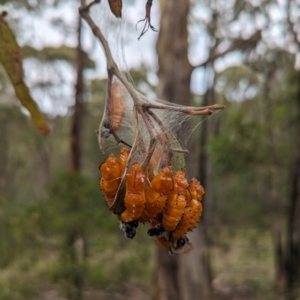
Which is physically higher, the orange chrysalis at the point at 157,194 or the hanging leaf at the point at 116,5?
the hanging leaf at the point at 116,5

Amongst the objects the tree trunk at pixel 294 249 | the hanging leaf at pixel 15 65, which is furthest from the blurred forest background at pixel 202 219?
the hanging leaf at pixel 15 65

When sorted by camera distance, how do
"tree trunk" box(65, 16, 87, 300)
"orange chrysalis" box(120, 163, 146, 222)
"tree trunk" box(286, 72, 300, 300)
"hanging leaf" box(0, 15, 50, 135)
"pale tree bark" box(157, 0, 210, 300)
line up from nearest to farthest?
"orange chrysalis" box(120, 163, 146, 222)
"hanging leaf" box(0, 15, 50, 135)
"tree trunk" box(286, 72, 300, 300)
"pale tree bark" box(157, 0, 210, 300)
"tree trunk" box(65, 16, 87, 300)

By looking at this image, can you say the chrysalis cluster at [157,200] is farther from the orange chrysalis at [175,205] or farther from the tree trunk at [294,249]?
the tree trunk at [294,249]

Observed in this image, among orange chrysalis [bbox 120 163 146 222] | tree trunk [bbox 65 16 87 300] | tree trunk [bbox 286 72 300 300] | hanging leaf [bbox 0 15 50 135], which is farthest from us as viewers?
tree trunk [bbox 65 16 87 300]

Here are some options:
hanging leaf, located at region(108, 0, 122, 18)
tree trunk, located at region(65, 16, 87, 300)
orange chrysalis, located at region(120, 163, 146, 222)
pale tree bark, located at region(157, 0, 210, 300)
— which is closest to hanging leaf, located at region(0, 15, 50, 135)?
hanging leaf, located at region(108, 0, 122, 18)

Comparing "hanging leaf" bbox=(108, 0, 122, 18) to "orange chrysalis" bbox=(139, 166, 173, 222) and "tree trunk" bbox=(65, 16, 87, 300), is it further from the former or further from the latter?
"tree trunk" bbox=(65, 16, 87, 300)

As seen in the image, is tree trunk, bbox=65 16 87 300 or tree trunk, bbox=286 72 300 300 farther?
tree trunk, bbox=65 16 87 300
